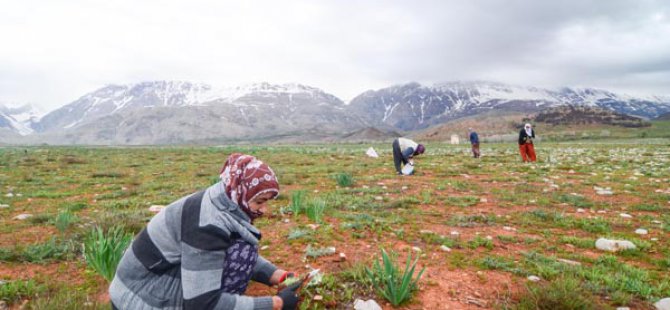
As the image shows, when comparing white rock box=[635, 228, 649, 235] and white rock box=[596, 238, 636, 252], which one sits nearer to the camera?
white rock box=[596, 238, 636, 252]

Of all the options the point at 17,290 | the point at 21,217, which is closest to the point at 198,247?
the point at 17,290

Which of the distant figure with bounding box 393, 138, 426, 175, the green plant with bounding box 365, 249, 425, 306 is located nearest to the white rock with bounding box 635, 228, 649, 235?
the green plant with bounding box 365, 249, 425, 306

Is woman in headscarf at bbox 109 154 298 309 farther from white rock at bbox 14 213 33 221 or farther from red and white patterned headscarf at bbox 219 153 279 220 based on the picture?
white rock at bbox 14 213 33 221

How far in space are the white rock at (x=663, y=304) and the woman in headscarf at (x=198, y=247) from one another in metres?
3.73

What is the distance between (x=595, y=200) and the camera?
7.88 meters

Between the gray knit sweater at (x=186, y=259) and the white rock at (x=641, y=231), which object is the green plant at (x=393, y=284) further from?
the white rock at (x=641, y=231)

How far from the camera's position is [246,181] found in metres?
2.80

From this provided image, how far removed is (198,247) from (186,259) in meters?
0.14

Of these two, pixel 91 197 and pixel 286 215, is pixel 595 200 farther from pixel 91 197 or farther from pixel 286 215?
pixel 91 197

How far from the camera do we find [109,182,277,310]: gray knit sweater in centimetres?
260

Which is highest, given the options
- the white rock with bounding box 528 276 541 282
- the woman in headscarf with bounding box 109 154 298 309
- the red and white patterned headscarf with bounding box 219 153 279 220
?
the red and white patterned headscarf with bounding box 219 153 279 220

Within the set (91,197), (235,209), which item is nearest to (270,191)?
(235,209)

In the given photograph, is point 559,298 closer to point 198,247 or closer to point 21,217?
point 198,247

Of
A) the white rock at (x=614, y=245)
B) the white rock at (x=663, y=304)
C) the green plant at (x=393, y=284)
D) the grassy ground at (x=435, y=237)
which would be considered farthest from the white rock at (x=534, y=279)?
the white rock at (x=614, y=245)
